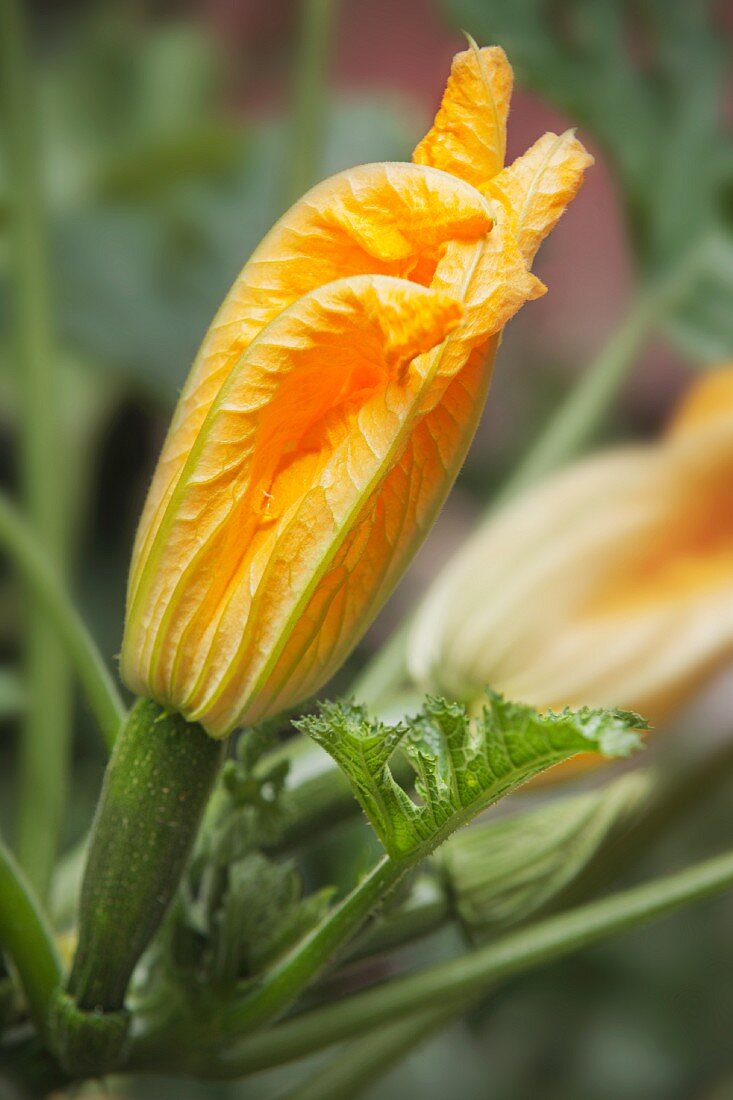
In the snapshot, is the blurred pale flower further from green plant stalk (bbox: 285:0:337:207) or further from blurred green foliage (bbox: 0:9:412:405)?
blurred green foliage (bbox: 0:9:412:405)

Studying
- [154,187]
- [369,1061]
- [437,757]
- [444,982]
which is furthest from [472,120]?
[154,187]

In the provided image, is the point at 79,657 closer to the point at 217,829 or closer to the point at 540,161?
the point at 217,829

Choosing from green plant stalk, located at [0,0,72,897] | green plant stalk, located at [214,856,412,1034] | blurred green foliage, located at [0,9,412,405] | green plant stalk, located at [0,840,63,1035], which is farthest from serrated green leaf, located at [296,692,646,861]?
blurred green foliage, located at [0,9,412,405]

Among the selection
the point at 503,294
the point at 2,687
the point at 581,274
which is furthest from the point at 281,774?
the point at 581,274

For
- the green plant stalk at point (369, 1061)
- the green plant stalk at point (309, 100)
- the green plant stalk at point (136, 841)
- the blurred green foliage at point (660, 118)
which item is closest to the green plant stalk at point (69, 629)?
the green plant stalk at point (136, 841)

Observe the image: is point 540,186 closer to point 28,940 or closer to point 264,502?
point 264,502

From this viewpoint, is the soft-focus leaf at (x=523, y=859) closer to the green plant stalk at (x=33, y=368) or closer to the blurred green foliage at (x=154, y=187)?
the green plant stalk at (x=33, y=368)
